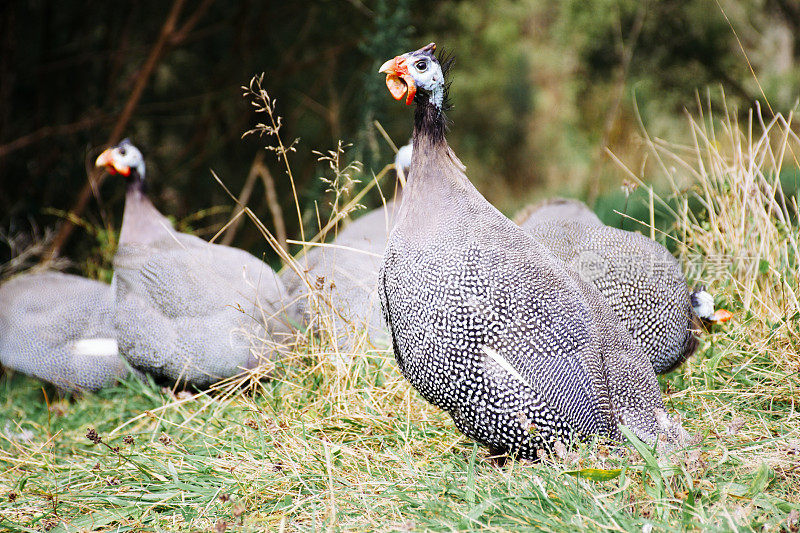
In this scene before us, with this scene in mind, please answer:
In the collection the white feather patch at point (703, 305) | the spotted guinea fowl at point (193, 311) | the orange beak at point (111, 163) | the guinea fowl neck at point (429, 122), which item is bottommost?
the spotted guinea fowl at point (193, 311)

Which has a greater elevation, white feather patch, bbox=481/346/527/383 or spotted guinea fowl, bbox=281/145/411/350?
white feather patch, bbox=481/346/527/383

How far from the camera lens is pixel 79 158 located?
5.64 m

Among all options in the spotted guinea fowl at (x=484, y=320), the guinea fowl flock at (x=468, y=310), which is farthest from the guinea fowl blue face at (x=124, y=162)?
the spotted guinea fowl at (x=484, y=320)

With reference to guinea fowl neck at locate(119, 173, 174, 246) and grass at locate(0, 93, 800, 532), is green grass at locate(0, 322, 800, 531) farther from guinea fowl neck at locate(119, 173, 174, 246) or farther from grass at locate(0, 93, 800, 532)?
guinea fowl neck at locate(119, 173, 174, 246)

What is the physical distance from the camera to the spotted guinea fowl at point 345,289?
2.93m

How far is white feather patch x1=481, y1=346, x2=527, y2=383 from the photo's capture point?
1.99 meters

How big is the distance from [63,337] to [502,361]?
8.32 ft

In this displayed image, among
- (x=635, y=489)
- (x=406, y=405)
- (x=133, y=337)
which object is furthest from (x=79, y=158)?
(x=635, y=489)

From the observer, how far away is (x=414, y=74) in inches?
80.4

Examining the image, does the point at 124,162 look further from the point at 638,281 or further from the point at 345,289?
the point at 638,281

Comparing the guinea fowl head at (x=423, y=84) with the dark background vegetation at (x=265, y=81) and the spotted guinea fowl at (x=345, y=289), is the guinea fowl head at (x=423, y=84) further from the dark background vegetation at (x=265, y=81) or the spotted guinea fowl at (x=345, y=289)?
the dark background vegetation at (x=265, y=81)

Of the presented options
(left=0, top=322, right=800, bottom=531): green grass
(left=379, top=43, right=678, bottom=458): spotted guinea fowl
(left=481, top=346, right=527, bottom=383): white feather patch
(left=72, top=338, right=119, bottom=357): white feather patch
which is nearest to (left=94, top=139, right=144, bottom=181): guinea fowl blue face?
(left=72, top=338, right=119, bottom=357): white feather patch

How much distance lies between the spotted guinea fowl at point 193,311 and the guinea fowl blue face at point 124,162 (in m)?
→ 0.45

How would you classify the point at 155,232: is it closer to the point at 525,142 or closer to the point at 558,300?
the point at 558,300
